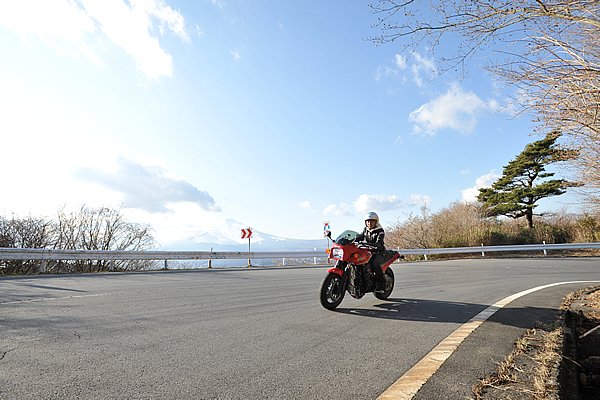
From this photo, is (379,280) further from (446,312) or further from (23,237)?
(23,237)

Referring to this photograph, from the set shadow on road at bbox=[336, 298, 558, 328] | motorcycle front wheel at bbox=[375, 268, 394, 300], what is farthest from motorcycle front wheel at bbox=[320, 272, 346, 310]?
motorcycle front wheel at bbox=[375, 268, 394, 300]

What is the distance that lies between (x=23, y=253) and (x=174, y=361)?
13.3 metres

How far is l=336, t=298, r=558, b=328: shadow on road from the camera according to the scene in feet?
16.0

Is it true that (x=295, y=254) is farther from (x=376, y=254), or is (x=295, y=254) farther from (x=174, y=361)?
(x=174, y=361)

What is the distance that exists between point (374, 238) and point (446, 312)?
1714 millimetres

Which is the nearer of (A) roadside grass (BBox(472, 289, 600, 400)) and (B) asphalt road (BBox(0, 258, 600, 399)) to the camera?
(A) roadside grass (BBox(472, 289, 600, 400))

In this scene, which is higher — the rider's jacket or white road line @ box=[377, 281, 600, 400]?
the rider's jacket

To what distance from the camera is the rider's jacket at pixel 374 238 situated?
20.2 feet

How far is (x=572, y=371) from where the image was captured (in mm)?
3045

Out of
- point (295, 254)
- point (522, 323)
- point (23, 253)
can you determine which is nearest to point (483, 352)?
point (522, 323)

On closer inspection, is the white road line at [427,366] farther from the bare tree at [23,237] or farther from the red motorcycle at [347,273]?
the bare tree at [23,237]

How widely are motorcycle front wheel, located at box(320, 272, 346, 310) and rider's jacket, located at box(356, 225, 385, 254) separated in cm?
85

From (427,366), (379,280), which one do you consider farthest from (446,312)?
(427,366)

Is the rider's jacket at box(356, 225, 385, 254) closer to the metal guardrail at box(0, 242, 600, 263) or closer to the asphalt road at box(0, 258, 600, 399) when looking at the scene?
the asphalt road at box(0, 258, 600, 399)
